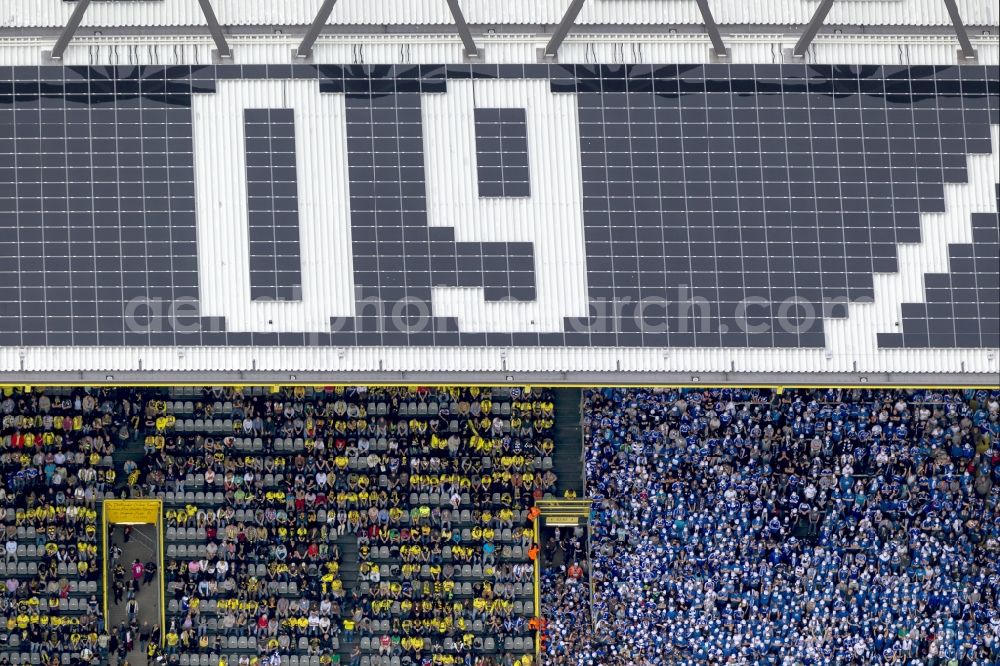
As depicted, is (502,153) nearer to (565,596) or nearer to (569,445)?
(569,445)

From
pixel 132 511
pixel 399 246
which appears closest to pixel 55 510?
pixel 132 511

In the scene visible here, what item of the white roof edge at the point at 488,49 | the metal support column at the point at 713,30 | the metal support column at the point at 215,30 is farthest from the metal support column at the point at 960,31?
the metal support column at the point at 215,30

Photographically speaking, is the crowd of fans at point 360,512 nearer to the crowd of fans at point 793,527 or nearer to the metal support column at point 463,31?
the crowd of fans at point 793,527

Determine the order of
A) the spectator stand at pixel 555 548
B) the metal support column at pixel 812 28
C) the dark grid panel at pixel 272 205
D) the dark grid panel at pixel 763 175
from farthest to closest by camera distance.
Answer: the spectator stand at pixel 555 548 < the dark grid panel at pixel 763 175 < the dark grid panel at pixel 272 205 < the metal support column at pixel 812 28

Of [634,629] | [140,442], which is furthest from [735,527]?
[140,442]

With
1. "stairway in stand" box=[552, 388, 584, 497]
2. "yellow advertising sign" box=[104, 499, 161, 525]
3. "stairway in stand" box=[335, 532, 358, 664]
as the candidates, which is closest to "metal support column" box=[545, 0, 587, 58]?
"stairway in stand" box=[552, 388, 584, 497]

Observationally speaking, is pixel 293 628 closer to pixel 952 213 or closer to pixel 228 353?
pixel 228 353

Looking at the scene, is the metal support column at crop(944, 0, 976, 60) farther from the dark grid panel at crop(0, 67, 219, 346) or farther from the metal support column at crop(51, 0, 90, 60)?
the metal support column at crop(51, 0, 90, 60)
